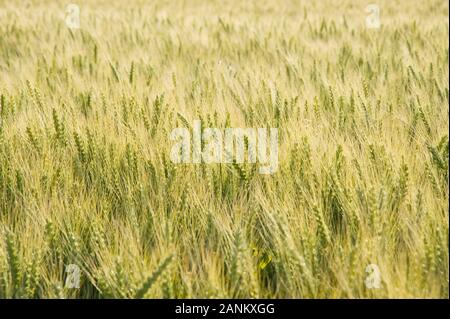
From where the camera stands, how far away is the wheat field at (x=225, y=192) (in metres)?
1.29

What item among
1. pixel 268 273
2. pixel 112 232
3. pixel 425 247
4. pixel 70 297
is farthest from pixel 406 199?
pixel 70 297

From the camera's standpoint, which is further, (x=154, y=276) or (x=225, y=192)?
(x=225, y=192)

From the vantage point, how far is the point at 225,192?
1787 mm

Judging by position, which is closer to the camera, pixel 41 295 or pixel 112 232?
pixel 41 295

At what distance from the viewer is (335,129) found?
84.7 inches

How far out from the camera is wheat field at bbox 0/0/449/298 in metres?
1.29

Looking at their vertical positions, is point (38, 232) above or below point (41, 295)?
above

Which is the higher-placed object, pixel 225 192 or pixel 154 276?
pixel 225 192

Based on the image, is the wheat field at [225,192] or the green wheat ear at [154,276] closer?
the green wheat ear at [154,276]

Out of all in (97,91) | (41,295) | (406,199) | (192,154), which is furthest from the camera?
(97,91)

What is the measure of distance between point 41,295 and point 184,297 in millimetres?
371

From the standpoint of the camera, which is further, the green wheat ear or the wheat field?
the wheat field
